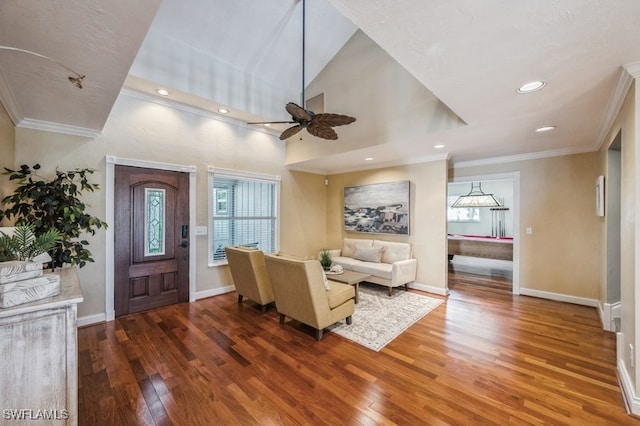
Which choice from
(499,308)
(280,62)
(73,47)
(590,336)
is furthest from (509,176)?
(73,47)

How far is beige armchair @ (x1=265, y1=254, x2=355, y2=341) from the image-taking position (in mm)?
2789

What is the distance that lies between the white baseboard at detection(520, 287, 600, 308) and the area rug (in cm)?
156

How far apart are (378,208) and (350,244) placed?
102 cm

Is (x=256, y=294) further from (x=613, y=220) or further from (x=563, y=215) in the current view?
(x=563, y=215)

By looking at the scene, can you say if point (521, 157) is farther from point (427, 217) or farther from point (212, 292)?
point (212, 292)

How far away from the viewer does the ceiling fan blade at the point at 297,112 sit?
271 centimetres

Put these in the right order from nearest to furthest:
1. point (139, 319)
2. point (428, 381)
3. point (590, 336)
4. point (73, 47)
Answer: point (73, 47) < point (428, 381) < point (590, 336) < point (139, 319)

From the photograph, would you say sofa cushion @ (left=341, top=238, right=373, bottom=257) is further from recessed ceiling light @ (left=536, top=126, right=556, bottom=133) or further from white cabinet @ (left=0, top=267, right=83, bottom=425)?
white cabinet @ (left=0, top=267, right=83, bottom=425)

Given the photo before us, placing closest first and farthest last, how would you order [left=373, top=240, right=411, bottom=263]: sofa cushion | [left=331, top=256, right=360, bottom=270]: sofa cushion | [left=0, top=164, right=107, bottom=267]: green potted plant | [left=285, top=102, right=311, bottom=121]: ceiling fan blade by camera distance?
[left=0, top=164, right=107, bottom=267]: green potted plant, [left=285, top=102, right=311, bottom=121]: ceiling fan blade, [left=373, top=240, right=411, bottom=263]: sofa cushion, [left=331, top=256, right=360, bottom=270]: sofa cushion

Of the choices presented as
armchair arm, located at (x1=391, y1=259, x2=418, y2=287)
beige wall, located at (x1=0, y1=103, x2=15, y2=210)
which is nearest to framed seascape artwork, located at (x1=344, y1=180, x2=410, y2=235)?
armchair arm, located at (x1=391, y1=259, x2=418, y2=287)

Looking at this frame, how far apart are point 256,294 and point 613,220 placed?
4.58 metres

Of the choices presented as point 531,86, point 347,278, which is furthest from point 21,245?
point 531,86

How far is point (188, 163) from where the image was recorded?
4.12 metres

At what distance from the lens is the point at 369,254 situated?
5.16 m
